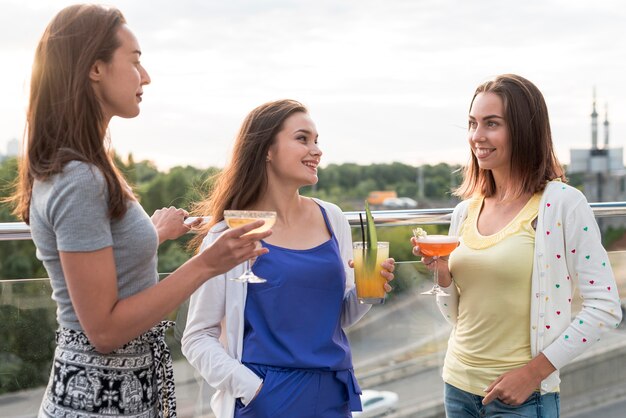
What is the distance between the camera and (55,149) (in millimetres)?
1897

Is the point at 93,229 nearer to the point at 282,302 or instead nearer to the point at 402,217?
the point at 282,302

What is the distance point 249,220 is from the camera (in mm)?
2277

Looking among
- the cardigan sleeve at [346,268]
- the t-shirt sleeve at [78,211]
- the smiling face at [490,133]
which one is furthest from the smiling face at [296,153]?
the t-shirt sleeve at [78,211]

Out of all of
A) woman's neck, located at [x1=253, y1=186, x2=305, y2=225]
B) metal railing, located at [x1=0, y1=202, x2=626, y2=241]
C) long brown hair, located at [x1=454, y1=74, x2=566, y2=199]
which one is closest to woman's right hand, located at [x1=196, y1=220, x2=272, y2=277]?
woman's neck, located at [x1=253, y1=186, x2=305, y2=225]

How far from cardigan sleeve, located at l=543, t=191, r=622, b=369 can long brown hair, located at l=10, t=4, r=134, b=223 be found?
52.1 inches

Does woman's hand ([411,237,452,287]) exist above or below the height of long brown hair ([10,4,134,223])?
below

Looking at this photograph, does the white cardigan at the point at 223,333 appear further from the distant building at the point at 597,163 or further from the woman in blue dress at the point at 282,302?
the distant building at the point at 597,163

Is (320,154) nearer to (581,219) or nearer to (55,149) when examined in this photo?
(581,219)

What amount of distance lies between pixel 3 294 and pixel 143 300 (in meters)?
1.69

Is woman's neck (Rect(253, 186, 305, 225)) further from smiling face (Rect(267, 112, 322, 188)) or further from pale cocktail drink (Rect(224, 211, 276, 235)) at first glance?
pale cocktail drink (Rect(224, 211, 276, 235))

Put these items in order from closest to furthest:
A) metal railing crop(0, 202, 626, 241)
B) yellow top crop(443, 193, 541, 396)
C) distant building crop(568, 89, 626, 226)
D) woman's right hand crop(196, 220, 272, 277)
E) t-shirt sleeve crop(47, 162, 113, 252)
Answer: t-shirt sleeve crop(47, 162, 113, 252) < woman's right hand crop(196, 220, 272, 277) < yellow top crop(443, 193, 541, 396) < metal railing crop(0, 202, 626, 241) < distant building crop(568, 89, 626, 226)

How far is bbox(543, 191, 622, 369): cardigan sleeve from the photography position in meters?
2.49

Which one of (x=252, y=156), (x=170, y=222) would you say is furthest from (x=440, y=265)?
(x=170, y=222)

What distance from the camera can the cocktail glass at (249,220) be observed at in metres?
2.27
